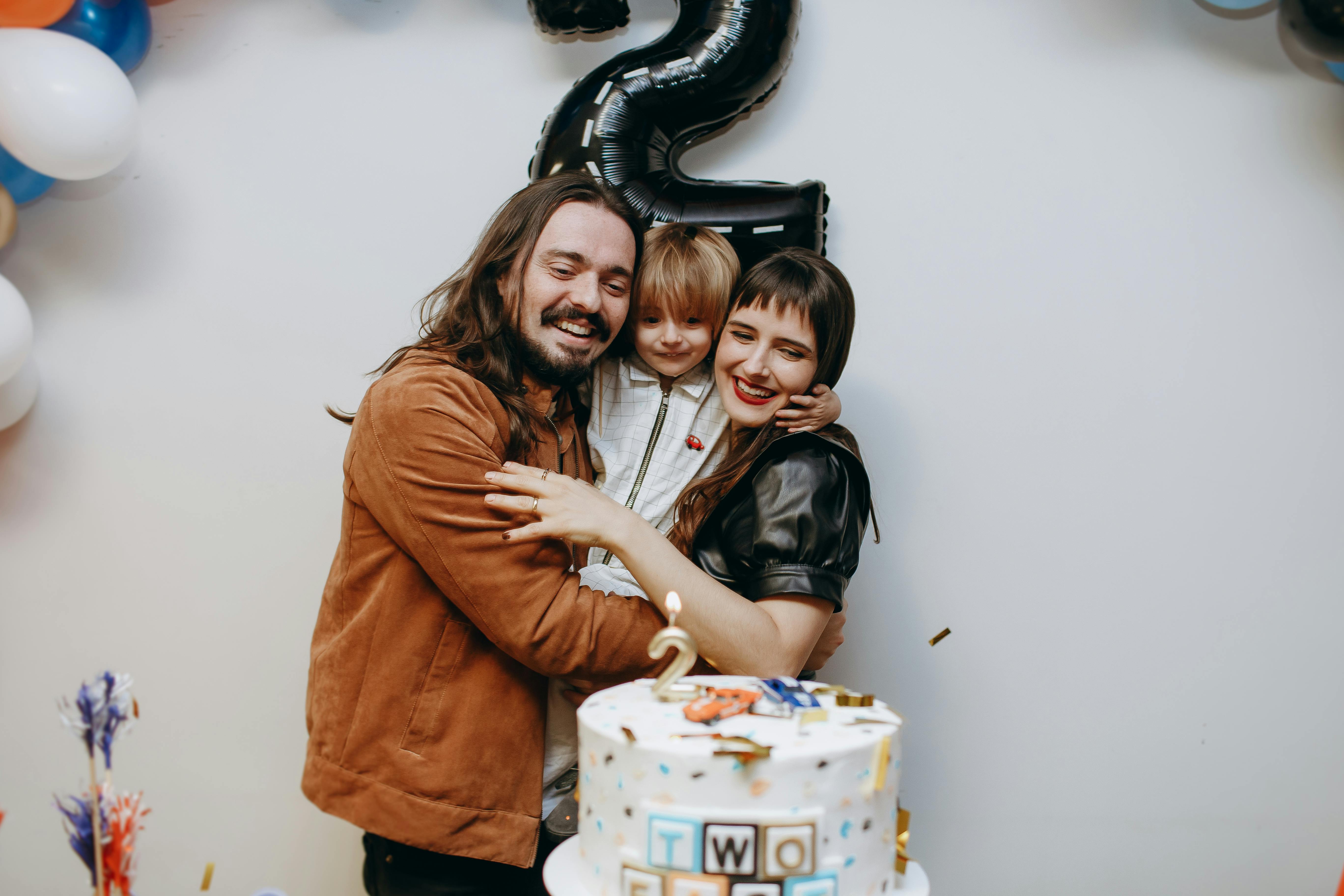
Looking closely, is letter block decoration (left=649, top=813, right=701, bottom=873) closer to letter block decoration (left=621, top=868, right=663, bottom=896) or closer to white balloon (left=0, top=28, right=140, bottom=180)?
letter block decoration (left=621, top=868, right=663, bottom=896)

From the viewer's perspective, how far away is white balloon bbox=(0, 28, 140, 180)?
1.87 meters

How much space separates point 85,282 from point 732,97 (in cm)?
184

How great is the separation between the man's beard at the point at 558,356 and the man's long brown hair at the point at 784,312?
32 centimetres

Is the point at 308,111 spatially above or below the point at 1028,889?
above

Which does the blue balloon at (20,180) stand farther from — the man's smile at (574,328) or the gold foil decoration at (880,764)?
the gold foil decoration at (880,764)

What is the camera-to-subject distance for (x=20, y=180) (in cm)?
213

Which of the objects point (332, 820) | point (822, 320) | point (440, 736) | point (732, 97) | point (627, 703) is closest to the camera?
point (627, 703)

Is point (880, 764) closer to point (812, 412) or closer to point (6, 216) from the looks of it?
point (812, 412)

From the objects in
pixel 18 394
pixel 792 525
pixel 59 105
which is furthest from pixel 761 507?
pixel 18 394

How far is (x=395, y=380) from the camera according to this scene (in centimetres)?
153

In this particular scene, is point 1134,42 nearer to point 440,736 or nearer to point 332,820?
point 440,736

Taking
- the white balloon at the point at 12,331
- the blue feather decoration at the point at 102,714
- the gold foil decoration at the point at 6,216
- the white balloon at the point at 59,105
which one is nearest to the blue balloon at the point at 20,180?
the gold foil decoration at the point at 6,216

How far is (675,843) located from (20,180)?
2.27 metres

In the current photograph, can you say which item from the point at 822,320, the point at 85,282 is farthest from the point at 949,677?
the point at 85,282
